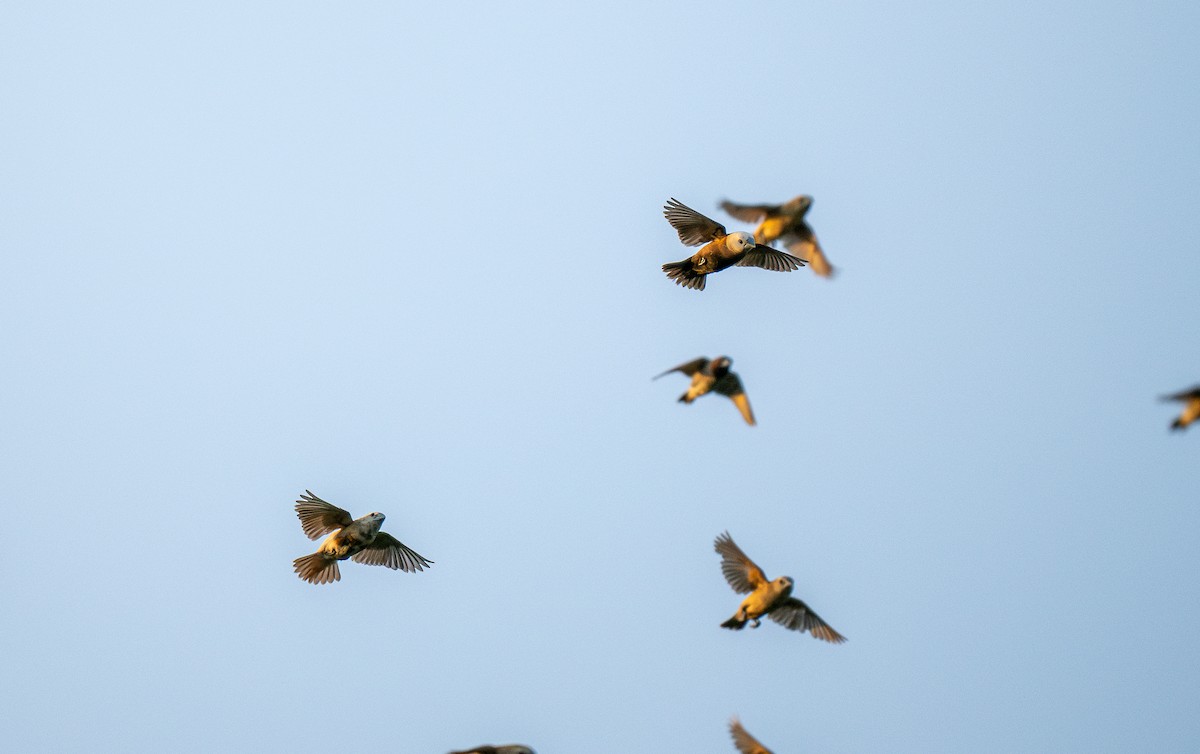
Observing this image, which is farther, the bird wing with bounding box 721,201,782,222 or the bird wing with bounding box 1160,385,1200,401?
the bird wing with bounding box 721,201,782,222

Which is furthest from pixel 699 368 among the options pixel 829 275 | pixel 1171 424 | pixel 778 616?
pixel 1171 424

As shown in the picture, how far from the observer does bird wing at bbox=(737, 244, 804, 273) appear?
1947 centimetres

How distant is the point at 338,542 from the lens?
64.1 ft

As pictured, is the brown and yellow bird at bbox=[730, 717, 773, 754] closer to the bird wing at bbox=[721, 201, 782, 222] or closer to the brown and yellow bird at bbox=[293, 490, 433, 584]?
the brown and yellow bird at bbox=[293, 490, 433, 584]

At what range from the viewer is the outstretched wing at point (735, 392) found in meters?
19.6

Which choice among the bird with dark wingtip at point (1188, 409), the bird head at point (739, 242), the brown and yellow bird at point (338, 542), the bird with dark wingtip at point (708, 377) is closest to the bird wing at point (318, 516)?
the brown and yellow bird at point (338, 542)

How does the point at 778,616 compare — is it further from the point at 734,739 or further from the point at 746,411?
the point at 746,411

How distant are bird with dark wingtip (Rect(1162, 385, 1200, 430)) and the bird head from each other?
6.37m

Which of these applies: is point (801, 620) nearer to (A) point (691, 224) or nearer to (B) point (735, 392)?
(B) point (735, 392)

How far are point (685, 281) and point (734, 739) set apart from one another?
6.80m

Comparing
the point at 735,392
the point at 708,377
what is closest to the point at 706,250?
the point at 708,377

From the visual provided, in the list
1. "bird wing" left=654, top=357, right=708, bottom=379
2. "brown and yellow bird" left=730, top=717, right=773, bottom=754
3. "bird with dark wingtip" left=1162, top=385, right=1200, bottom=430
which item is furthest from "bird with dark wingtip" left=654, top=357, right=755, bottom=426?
"bird with dark wingtip" left=1162, top=385, right=1200, bottom=430

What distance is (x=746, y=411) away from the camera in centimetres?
2003

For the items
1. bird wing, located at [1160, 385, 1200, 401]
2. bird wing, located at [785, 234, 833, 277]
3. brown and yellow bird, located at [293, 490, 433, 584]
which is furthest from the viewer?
bird wing, located at [785, 234, 833, 277]
